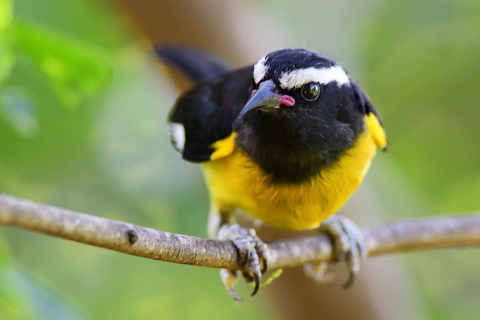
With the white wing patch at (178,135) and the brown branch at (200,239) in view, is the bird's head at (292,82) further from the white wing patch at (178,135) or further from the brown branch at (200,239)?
the white wing patch at (178,135)

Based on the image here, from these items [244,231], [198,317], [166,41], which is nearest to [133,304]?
[198,317]

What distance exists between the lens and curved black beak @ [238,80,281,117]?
2.13m

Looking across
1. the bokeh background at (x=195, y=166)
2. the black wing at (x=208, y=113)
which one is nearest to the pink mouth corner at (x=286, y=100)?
the black wing at (x=208, y=113)

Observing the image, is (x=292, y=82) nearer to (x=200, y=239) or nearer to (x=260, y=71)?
(x=260, y=71)

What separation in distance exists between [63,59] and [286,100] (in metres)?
0.95

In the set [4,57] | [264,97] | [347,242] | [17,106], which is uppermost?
[264,97]

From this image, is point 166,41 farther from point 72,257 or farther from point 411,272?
point 411,272

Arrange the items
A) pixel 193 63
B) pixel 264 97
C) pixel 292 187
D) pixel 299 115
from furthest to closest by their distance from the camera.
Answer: pixel 193 63 < pixel 292 187 < pixel 299 115 < pixel 264 97

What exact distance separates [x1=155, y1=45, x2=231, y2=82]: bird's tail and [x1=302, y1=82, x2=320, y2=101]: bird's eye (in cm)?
148

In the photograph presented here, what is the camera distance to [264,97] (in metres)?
2.14

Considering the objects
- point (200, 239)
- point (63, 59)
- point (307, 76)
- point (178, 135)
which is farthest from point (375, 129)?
point (63, 59)

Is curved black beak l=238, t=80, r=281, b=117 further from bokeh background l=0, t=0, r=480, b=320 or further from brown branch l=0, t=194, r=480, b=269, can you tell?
bokeh background l=0, t=0, r=480, b=320

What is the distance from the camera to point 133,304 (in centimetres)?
474

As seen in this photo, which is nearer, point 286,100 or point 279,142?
point 286,100
